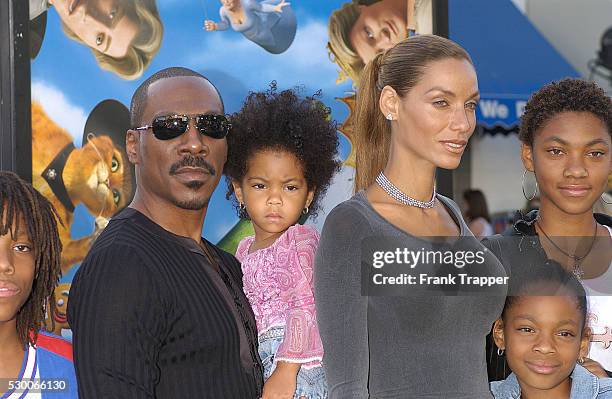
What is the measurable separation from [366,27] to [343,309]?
161 cm

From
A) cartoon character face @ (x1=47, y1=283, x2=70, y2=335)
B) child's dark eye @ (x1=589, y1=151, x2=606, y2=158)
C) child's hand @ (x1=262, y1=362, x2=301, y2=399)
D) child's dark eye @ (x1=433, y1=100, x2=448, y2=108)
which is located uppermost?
child's dark eye @ (x1=433, y1=100, x2=448, y2=108)

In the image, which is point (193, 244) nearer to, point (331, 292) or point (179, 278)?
point (179, 278)

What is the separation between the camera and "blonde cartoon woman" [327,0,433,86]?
326 centimetres

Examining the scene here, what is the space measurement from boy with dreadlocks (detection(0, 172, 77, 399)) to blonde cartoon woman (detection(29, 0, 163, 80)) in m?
0.76

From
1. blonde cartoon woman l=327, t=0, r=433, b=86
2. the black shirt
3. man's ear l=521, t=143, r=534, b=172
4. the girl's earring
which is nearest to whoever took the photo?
the black shirt

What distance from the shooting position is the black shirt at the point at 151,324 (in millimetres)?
1860

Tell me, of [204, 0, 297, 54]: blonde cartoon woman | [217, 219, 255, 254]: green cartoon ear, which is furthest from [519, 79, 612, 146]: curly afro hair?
[217, 219, 255, 254]: green cartoon ear

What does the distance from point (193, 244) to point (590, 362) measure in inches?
48.6

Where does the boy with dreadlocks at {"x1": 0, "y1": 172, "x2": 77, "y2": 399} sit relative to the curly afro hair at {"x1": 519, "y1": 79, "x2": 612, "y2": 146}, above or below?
below

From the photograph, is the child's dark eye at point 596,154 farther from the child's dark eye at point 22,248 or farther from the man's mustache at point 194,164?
the child's dark eye at point 22,248

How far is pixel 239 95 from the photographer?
311 cm

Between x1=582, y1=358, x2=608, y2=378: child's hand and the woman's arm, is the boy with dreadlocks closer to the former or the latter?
the woman's arm

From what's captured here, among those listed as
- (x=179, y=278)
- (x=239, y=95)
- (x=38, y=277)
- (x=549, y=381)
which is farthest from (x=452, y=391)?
(x=239, y=95)

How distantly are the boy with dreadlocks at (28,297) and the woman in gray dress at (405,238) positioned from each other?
0.72 m
